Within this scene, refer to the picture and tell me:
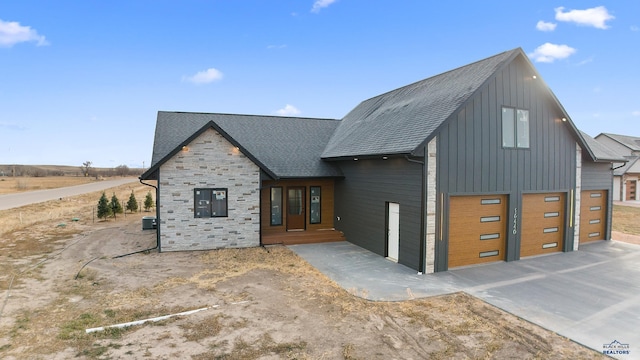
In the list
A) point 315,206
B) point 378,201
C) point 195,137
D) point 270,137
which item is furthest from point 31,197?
point 378,201

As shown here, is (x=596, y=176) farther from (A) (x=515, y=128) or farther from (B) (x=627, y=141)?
(B) (x=627, y=141)

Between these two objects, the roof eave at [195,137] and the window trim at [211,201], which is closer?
the roof eave at [195,137]

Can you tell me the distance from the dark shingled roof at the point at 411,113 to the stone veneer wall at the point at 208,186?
163 inches

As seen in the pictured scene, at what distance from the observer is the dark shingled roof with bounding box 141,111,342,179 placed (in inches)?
576

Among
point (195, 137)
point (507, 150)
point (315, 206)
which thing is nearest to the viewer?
point (507, 150)

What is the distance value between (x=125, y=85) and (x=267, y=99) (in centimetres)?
1260

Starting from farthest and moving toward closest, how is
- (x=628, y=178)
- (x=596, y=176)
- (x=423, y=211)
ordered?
1. (x=628, y=178)
2. (x=596, y=176)
3. (x=423, y=211)

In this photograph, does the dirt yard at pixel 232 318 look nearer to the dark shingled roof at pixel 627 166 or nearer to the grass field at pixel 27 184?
the dark shingled roof at pixel 627 166

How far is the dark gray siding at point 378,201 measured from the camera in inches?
393

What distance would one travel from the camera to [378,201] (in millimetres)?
11898

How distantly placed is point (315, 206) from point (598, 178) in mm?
12041

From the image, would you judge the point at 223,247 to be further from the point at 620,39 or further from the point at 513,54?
the point at 620,39

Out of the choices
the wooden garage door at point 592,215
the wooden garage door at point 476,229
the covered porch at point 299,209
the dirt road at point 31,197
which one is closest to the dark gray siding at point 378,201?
the covered porch at point 299,209

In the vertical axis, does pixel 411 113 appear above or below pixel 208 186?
above
